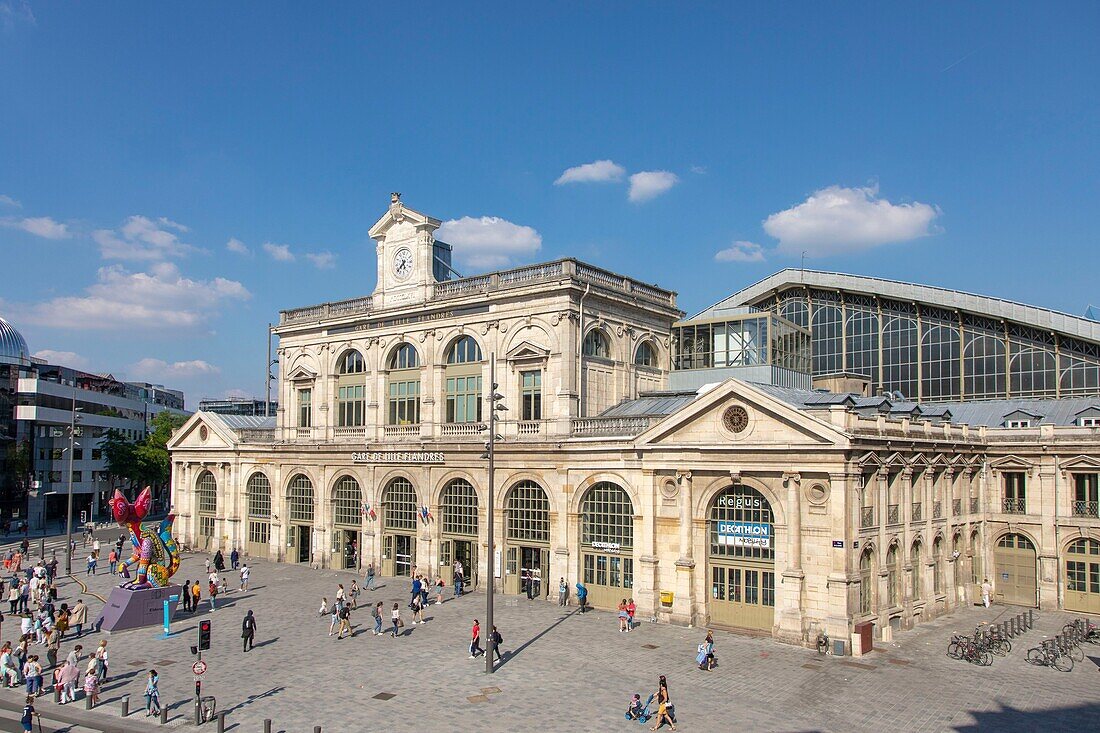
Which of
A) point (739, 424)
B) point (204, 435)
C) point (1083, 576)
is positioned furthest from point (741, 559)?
point (204, 435)

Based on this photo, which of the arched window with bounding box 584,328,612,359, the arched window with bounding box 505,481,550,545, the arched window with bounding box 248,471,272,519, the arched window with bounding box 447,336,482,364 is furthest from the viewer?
the arched window with bounding box 248,471,272,519

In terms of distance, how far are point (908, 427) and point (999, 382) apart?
17.9 metres

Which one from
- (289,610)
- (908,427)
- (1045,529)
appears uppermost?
(908,427)

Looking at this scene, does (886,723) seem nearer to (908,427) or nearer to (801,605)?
(801,605)

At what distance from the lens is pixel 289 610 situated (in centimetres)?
Answer: 4022

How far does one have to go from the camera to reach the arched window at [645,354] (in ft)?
160

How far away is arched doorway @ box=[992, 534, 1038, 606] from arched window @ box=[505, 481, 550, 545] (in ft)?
79.3

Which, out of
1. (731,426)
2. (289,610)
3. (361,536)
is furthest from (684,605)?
(361,536)

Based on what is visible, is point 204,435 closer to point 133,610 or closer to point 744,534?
point 133,610

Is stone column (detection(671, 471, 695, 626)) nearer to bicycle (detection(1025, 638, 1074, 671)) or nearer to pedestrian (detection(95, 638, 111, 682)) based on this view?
bicycle (detection(1025, 638, 1074, 671))

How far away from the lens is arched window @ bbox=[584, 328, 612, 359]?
148 ft

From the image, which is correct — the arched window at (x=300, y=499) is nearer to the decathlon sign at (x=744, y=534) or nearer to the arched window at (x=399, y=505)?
the arched window at (x=399, y=505)

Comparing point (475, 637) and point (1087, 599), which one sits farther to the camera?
point (1087, 599)

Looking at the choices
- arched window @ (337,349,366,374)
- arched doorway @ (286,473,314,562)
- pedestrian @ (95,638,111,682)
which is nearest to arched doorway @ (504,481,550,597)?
arched window @ (337,349,366,374)
